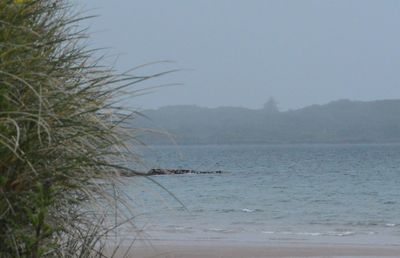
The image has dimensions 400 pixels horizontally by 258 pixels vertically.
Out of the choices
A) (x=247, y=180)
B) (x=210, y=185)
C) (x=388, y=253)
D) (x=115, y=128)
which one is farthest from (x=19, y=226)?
(x=247, y=180)

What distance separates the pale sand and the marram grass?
9730 mm

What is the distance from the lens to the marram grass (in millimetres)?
3973

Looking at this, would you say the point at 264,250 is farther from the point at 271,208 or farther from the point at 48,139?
the point at 271,208

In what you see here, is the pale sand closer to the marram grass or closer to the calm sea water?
the calm sea water

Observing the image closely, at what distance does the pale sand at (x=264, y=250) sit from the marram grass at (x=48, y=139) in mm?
9730

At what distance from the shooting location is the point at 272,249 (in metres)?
17.0

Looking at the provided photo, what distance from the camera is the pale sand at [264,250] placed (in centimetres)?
1538

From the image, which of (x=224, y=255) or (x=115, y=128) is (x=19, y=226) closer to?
(x=115, y=128)

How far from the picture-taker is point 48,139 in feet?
13.5

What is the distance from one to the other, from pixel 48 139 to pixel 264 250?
12.9m

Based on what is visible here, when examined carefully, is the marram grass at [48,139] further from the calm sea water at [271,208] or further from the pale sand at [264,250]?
the pale sand at [264,250]

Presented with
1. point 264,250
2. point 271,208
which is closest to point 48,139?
point 264,250

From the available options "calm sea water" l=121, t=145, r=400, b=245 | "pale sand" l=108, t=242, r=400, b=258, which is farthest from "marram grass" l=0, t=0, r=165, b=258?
"pale sand" l=108, t=242, r=400, b=258

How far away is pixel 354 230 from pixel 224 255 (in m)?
8.21
